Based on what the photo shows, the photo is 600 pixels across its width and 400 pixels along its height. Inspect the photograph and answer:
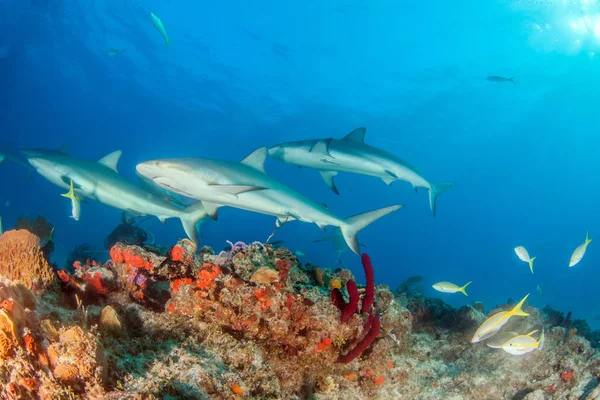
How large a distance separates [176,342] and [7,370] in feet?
4.77

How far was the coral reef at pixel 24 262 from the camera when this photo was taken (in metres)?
3.86

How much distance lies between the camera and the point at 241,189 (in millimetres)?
4957

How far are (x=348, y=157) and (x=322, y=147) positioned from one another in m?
0.83

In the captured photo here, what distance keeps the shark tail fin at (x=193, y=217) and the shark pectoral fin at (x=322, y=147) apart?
3.89m

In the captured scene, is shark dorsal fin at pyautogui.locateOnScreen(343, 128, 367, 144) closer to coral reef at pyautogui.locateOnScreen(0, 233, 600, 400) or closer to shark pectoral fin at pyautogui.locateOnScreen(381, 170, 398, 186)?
shark pectoral fin at pyautogui.locateOnScreen(381, 170, 398, 186)

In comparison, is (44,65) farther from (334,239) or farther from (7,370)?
(7,370)

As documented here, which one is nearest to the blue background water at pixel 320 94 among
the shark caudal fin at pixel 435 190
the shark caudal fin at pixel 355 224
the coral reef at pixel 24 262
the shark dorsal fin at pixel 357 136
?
the shark caudal fin at pixel 435 190

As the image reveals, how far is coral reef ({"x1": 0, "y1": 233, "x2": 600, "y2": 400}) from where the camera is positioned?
7.37ft

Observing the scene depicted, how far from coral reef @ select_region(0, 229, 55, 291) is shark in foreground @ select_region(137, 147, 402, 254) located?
1616 millimetres

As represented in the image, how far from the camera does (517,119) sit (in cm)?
7412

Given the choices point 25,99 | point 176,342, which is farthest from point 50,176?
point 25,99

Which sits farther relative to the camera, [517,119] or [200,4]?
[517,119]

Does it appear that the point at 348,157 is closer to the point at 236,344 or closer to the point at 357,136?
the point at 357,136

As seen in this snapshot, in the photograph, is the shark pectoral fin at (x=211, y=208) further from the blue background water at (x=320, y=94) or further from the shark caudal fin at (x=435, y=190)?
the blue background water at (x=320, y=94)
